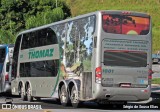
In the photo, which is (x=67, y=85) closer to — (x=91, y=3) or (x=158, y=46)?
(x=158, y=46)

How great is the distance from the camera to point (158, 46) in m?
76.1

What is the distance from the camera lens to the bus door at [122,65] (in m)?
18.3

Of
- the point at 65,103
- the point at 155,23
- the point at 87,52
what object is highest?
the point at 155,23

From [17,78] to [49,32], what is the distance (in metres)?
4.52

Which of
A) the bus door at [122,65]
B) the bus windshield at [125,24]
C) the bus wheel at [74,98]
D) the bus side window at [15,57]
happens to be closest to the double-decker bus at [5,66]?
the bus side window at [15,57]

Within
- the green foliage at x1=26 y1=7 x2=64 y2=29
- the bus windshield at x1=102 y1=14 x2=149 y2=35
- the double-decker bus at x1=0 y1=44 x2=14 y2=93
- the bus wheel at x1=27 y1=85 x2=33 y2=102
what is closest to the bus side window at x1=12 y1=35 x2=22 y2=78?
the double-decker bus at x1=0 y1=44 x2=14 y2=93

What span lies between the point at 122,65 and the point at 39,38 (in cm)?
596

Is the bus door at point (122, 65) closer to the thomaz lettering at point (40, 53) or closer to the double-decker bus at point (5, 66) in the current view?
the thomaz lettering at point (40, 53)

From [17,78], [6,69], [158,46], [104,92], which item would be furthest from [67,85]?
[158,46]

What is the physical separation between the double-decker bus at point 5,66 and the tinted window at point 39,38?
3.35 m

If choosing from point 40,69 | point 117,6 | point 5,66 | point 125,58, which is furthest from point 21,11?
point 125,58

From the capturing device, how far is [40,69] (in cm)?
2308

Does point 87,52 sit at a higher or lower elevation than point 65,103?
higher

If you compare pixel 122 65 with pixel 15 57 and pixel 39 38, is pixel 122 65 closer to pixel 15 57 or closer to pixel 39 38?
pixel 39 38
